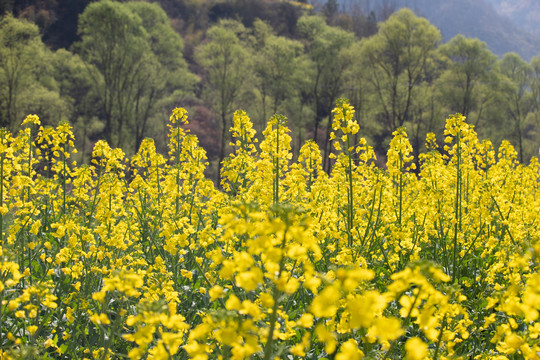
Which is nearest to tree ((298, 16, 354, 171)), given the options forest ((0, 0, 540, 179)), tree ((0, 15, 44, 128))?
forest ((0, 0, 540, 179))

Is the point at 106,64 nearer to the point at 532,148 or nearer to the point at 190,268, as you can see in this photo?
the point at 190,268

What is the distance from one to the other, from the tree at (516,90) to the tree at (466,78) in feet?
11.2

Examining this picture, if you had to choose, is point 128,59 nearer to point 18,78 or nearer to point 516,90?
point 18,78

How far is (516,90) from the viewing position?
1626 inches

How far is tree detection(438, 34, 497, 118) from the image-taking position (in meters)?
37.3

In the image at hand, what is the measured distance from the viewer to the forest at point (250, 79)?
28.1 metres

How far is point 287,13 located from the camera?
6919 centimetres

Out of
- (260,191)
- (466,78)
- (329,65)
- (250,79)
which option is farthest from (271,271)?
(466,78)

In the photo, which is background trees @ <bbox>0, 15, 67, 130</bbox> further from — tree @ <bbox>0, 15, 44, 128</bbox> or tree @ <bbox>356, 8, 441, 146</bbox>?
A: tree @ <bbox>356, 8, 441, 146</bbox>

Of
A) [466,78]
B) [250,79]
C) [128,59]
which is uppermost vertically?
[466,78]

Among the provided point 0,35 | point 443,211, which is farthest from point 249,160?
point 0,35

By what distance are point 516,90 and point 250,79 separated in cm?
2654

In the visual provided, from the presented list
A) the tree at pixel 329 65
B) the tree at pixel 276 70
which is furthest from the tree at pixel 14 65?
the tree at pixel 329 65

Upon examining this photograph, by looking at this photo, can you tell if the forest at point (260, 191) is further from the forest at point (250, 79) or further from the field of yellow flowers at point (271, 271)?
the forest at point (250, 79)
